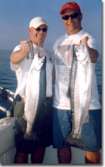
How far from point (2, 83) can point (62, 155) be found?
0.57m

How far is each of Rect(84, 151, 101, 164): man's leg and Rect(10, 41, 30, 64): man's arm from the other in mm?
702

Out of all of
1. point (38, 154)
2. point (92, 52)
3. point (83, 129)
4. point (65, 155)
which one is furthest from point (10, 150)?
point (92, 52)

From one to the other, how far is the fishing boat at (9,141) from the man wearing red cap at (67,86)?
0.04 metres

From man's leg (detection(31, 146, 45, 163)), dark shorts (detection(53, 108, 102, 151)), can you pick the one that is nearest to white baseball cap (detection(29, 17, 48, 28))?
dark shorts (detection(53, 108, 102, 151))

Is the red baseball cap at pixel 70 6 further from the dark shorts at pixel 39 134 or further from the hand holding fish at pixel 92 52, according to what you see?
the dark shorts at pixel 39 134

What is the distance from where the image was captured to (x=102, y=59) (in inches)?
112

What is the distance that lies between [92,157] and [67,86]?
0.46 metres

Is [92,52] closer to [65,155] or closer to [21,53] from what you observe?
[21,53]

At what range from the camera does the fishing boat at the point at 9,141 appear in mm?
2862

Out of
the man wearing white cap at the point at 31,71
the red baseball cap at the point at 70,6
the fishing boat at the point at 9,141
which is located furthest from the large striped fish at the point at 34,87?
the red baseball cap at the point at 70,6

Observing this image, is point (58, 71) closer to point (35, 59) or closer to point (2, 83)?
point (35, 59)

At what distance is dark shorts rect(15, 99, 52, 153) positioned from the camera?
9.48ft

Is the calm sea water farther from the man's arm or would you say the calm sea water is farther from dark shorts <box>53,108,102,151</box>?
dark shorts <box>53,108,102,151</box>

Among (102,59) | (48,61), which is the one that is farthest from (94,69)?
(48,61)
